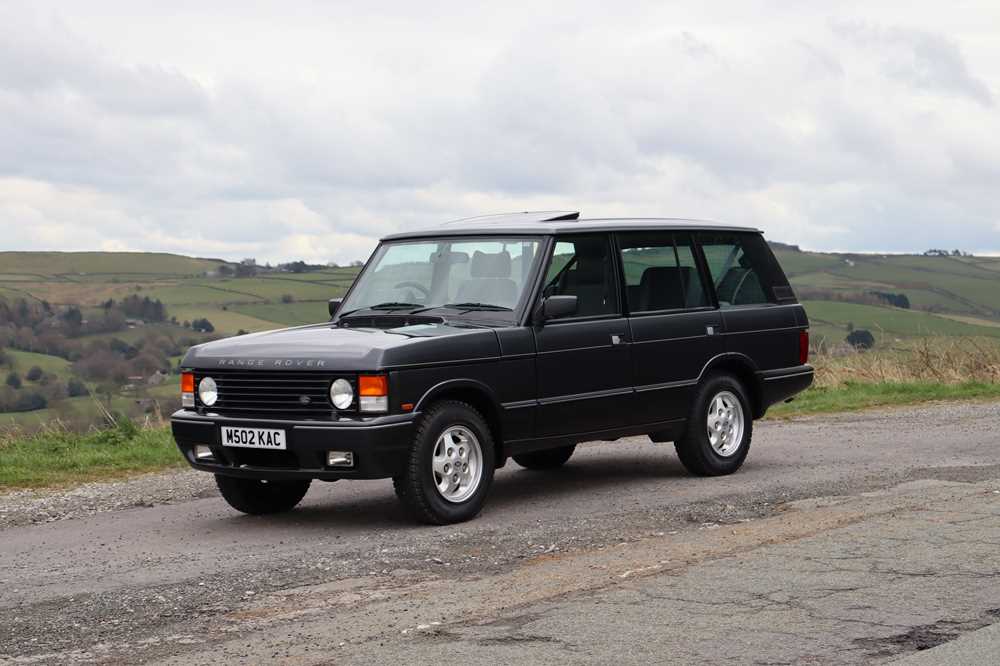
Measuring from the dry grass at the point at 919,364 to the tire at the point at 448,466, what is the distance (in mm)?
12458

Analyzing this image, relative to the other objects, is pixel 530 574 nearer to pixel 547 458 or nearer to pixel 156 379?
pixel 547 458

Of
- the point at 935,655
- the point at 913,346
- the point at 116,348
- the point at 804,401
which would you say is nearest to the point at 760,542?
the point at 935,655

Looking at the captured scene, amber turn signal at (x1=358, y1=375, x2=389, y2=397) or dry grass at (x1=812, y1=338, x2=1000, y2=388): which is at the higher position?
amber turn signal at (x1=358, y1=375, x2=389, y2=397)

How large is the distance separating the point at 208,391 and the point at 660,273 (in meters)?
3.77

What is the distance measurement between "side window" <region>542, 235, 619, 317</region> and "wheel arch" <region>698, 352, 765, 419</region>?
46.2 inches

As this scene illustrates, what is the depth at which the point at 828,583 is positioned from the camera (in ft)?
22.4

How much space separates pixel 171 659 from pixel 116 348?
47085mm

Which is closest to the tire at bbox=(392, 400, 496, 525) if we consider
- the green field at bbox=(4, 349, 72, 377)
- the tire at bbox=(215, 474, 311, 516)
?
the tire at bbox=(215, 474, 311, 516)

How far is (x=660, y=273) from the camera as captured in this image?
11.0 metres

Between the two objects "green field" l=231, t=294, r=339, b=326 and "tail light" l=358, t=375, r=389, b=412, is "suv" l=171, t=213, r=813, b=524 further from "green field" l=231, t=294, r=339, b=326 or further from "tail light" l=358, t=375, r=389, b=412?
"green field" l=231, t=294, r=339, b=326

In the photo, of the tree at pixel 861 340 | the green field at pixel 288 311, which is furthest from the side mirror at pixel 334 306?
the green field at pixel 288 311

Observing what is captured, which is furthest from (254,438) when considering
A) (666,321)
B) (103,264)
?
(103,264)

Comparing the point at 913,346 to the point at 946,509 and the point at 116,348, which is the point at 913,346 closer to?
the point at 946,509

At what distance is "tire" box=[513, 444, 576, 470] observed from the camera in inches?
477
